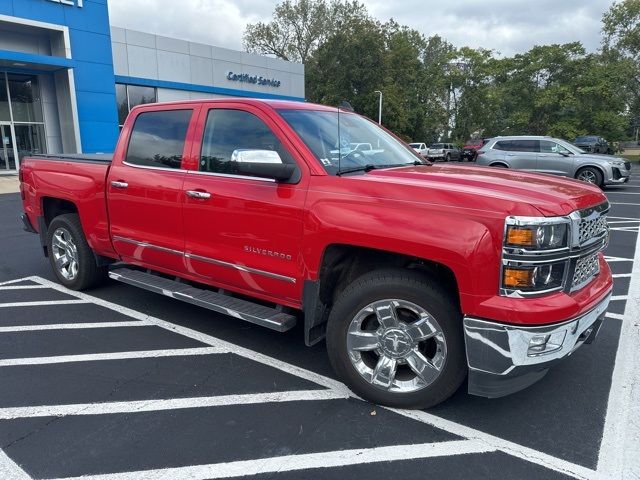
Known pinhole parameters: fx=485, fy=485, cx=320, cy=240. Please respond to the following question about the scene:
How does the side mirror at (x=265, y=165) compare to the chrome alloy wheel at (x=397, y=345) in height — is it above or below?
above

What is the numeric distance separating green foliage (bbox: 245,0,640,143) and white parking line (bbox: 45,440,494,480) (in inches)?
1332

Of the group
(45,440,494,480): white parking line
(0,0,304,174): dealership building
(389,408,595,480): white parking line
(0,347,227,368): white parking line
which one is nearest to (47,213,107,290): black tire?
(0,347,227,368): white parking line

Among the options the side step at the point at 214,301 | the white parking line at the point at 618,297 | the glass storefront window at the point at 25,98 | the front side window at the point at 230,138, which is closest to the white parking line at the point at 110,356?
the side step at the point at 214,301

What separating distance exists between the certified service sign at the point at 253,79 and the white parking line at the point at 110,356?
1076 inches

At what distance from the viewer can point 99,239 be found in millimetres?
4887

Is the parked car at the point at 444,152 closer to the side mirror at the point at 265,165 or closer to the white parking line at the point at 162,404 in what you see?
the side mirror at the point at 265,165

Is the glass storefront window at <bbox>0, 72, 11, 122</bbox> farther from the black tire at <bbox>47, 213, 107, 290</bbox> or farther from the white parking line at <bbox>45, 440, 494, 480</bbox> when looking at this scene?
the white parking line at <bbox>45, 440, 494, 480</bbox>

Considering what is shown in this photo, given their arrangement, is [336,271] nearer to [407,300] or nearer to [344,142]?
[407,300]

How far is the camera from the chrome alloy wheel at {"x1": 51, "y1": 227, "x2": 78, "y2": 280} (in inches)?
212

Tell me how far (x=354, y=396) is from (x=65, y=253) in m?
3.95

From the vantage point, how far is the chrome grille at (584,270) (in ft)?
9.52

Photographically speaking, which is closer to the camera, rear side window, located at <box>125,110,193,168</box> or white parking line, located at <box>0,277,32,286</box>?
rear side window, located at <box>125,110,193,168</box>

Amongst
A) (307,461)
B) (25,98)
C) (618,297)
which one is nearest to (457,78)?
(25,98)

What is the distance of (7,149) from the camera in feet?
71.3
